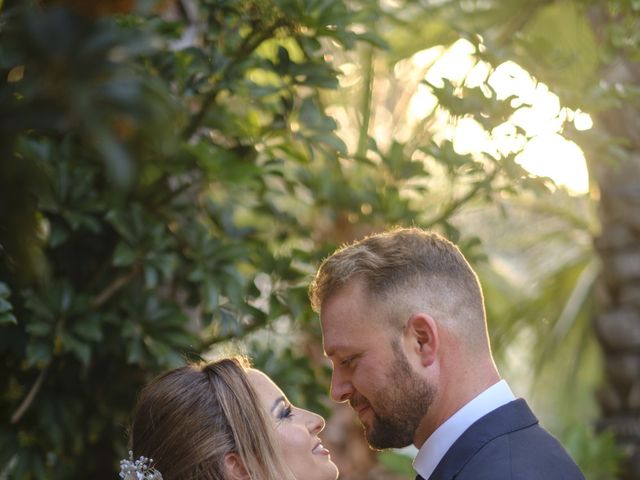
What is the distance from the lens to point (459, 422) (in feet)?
7.66

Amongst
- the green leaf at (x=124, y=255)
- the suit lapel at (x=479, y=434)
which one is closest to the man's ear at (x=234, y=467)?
the suit lapel at (x=479, y=434)

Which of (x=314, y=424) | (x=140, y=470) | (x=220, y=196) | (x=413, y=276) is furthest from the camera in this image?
(x=220, y=196)

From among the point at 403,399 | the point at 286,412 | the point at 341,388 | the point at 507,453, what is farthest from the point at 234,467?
the point at 507,453

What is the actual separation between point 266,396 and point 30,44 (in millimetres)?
2063

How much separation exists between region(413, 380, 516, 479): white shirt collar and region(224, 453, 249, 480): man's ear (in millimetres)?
549

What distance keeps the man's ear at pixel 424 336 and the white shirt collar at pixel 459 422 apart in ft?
0.50

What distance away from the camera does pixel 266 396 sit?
2.75 m

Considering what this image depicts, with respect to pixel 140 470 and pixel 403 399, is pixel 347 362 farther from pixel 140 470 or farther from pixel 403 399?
pixel 140 470

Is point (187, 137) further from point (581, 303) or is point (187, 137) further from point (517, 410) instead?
point (581, 303)

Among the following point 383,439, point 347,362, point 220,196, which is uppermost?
point 347,362

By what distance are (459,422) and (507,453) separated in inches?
6.7

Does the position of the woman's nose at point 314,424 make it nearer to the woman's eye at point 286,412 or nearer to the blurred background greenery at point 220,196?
the woman's eye at point 286,412

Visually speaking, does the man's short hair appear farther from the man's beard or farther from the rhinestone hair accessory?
the rhinestone hair accessory

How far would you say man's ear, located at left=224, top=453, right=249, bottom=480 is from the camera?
2631 millimetres
